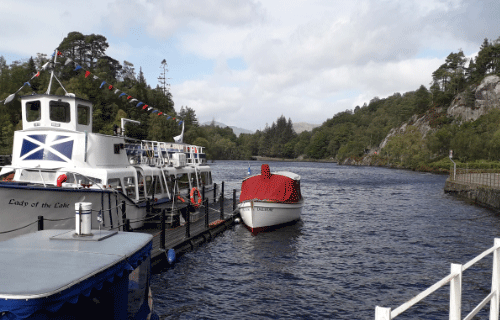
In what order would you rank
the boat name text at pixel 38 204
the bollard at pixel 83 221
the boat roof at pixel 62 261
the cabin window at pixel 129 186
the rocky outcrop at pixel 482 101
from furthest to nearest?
the rocky outcrop at pixel 482 101
the cabin window at pixel 129 186
the boat name text at pixel 38 204
the bollard at pixel 83 221
the boat roof at pixel 62 261

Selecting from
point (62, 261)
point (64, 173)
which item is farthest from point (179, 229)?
point (62, 261)

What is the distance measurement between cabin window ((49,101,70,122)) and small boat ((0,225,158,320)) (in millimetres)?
12595

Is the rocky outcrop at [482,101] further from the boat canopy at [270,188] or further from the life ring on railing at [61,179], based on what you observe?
the life ring on railing at [61,179]

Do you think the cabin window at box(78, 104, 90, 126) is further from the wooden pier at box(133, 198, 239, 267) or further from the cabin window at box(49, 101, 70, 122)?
the wooden pier at box(133, 198, 239, 267)

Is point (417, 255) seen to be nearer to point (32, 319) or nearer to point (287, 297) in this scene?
point (287, 297)

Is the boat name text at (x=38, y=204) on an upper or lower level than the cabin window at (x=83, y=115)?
lower

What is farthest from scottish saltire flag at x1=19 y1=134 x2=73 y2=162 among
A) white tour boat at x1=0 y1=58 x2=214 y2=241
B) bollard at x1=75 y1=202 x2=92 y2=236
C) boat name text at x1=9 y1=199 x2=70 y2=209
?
bollard at x1=75 y1=202 x2=92 y2=236

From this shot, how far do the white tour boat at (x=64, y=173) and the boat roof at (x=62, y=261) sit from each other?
7448 millimetres

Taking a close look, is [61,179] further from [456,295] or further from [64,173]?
[456,295]

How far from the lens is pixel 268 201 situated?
25.1m

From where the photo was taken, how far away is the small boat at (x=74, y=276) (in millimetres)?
4695

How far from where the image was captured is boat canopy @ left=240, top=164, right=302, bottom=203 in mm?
25672

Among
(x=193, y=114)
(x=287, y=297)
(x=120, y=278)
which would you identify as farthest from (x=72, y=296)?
(x=193, y=114)

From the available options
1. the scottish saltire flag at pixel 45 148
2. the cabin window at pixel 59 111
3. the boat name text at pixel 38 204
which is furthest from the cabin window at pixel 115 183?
the cabin window at pixel 59 111
